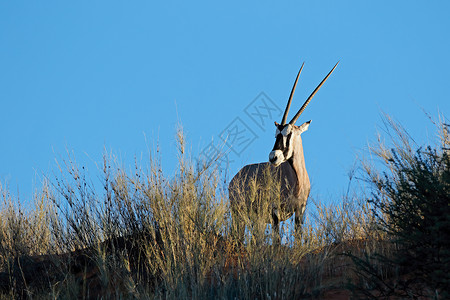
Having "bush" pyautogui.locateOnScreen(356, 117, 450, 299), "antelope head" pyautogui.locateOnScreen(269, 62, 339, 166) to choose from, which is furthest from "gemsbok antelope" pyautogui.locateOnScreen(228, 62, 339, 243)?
"bush" pyautogui.locateOnScreen(356, 117, 450, 299)

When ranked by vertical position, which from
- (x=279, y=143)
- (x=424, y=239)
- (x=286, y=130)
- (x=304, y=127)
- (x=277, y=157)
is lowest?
(x=424, y=239)

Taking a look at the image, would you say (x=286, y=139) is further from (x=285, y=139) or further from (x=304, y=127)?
(x=304, y=127)

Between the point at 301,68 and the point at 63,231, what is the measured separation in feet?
14.8

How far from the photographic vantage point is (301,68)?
8.57 metres

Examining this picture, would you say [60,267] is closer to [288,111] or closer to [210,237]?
[210,237]

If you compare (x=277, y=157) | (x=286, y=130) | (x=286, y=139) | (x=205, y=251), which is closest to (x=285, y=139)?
(x=286, y=139)

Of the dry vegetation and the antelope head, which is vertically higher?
the antelope head

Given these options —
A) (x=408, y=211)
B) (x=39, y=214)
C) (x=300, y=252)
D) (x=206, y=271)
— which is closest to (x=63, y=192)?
(x=39, y=214)

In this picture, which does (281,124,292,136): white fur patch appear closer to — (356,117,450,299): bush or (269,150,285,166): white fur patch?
(269,150,285,166): white fur patch

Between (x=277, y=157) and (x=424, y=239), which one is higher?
(x=277, y=157)

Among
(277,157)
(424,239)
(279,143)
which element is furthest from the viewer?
(279,143)

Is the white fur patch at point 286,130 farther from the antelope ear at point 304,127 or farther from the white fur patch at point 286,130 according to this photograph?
the antelope ear at point 304,127

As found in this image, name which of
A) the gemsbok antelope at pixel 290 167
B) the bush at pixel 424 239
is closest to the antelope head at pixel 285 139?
the gemsbok antelope at pixel 290 167

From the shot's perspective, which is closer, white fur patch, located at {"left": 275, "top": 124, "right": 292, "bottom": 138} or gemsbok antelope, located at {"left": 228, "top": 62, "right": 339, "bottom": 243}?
gemsbok antelope, located at {"left": 228, "top": 62, "right": 339, "bottom": 243}
